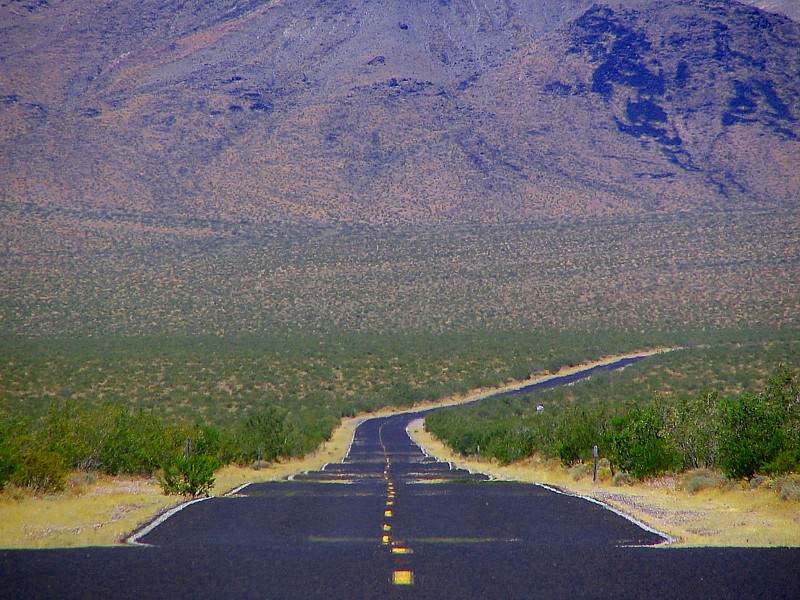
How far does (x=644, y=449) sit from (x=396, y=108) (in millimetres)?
108655

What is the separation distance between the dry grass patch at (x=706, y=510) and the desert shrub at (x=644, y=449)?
16.7 inches

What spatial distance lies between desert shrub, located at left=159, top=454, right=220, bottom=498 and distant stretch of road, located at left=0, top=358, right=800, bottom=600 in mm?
1916

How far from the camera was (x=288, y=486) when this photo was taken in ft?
60.1

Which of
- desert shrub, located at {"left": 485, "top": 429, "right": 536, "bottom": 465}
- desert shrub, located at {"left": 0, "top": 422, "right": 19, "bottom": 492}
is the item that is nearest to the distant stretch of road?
desert shrub, located at {"left": 0, "top": 422, "right": 19, "bottom": 492}

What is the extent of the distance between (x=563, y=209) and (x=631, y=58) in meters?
65.4

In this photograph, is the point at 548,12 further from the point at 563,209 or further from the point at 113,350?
the point at 113,350

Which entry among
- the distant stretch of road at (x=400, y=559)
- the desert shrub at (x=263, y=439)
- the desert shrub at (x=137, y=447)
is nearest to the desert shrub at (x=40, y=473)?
the desert shrub at (x=137, y=447)

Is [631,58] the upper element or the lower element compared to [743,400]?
upper

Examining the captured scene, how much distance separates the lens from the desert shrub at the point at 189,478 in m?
15.4

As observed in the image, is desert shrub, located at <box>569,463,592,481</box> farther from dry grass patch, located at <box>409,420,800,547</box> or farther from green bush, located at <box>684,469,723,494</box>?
green bush, located at <box>684,469,723,494</box>

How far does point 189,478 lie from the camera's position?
51.1 ft

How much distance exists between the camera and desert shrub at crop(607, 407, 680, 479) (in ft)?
59.0

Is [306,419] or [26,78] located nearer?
[306,419]

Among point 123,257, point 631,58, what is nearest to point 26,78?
point 123,257
